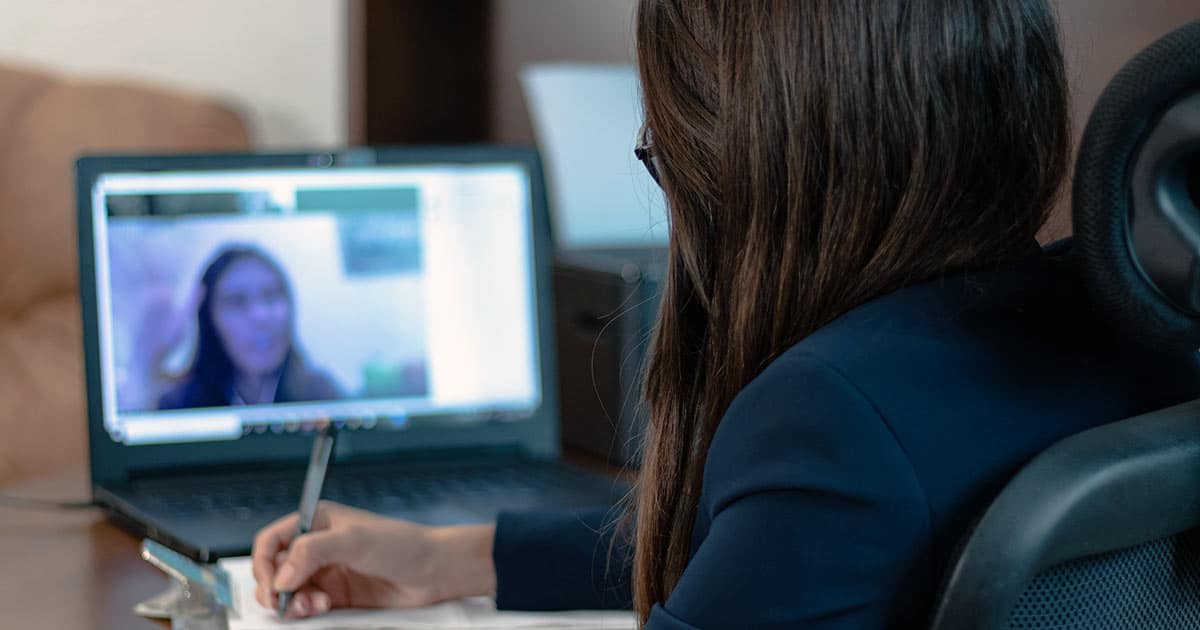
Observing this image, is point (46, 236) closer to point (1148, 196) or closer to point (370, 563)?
point (370, 563)

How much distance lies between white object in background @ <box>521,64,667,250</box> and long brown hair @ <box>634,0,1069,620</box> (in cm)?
98

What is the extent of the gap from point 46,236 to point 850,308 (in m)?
1.58

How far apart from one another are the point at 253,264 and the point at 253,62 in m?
1.11

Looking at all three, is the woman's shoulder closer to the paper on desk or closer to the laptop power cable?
the paper on desk

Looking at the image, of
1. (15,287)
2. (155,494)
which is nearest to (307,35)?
(15,287)

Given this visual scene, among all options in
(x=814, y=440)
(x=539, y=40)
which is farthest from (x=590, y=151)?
(x=814, y=440)

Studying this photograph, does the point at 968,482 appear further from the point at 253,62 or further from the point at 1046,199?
the point at 253,62

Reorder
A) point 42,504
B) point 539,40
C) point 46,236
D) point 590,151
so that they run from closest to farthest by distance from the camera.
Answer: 1. point 42,504
2. point 590,151
3. point 46,236
4. point 539,40

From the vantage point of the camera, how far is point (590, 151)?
1652 mm

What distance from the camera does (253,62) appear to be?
7.18ft

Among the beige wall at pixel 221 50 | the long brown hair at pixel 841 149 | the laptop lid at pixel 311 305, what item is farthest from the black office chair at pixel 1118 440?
the beige wall at pixel 221 50

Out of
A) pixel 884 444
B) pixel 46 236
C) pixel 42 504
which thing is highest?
pixel 884 444

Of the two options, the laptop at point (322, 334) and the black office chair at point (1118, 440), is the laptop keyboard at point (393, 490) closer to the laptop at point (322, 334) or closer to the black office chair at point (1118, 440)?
the laptop at point (322, 334)

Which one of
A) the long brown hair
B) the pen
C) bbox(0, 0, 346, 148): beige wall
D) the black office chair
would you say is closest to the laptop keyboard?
the pen
